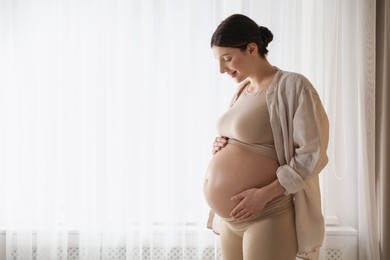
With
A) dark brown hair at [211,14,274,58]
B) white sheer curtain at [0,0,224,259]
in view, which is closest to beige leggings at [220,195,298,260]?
dark brown hair at [211,14,274,58]

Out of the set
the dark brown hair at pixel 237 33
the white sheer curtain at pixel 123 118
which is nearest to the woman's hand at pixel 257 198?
the dark brown hair at pixel 237 33

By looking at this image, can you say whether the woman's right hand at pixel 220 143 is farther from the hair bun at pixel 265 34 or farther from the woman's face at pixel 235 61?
the hair bun at pixel 265 34

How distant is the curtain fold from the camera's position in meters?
1.97

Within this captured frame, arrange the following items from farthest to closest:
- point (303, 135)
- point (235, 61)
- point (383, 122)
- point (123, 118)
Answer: point (123, 118) < point (383, 122) < point (235, 61) < point (303, 135)

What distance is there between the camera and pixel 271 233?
3.98 feet

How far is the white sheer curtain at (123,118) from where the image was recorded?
2066 millimetres

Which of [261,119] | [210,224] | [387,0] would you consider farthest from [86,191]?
[387,0]

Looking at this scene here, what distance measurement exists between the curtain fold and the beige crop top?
3.09 ft

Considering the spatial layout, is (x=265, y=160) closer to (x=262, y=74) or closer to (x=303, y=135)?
(x=303, y=135)

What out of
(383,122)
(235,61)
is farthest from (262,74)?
(383,122)

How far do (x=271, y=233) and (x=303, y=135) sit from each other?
0.29 meters

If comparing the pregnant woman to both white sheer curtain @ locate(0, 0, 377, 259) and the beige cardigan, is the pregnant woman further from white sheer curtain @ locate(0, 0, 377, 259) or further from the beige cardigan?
white sheer curtain @ locate(0, 0, 377, 259)

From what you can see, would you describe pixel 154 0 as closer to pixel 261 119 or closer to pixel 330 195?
pixel 261 119

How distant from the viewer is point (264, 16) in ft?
6.70
